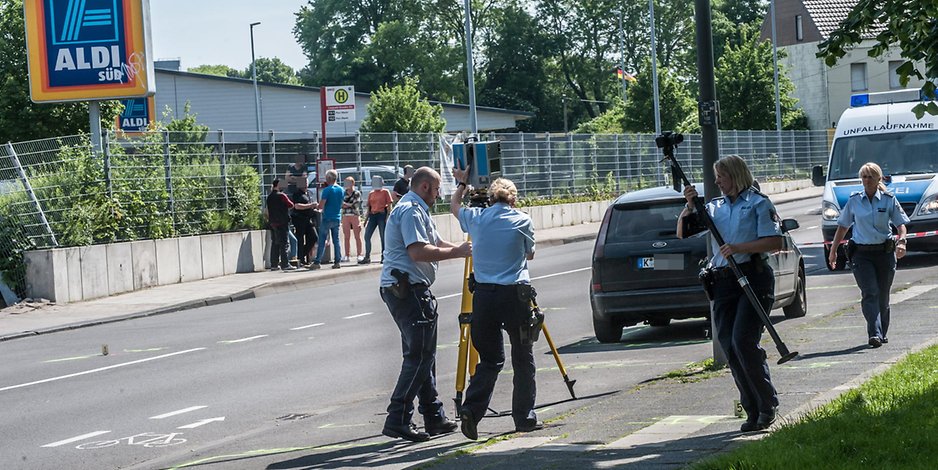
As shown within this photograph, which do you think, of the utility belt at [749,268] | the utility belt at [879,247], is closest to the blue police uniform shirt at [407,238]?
the utility belt at [749,268]

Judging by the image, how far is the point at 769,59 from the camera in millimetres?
68625

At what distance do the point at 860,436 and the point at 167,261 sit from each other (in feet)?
63.1

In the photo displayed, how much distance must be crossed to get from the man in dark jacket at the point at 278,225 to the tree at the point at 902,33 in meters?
18.3

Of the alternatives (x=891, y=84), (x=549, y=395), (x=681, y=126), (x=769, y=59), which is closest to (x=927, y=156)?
(x=549, y=395)

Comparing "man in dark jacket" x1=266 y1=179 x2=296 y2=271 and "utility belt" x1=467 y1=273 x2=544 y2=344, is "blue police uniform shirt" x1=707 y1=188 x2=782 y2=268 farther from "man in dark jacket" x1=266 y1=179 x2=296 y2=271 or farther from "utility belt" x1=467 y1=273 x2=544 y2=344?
"man in dark jacket" x1=266 y1=179 x2=296 y2=271

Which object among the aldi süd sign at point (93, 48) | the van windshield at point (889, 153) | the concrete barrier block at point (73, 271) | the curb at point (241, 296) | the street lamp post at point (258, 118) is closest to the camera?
the curb at point (241, 296)

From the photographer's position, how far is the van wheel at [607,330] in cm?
1425

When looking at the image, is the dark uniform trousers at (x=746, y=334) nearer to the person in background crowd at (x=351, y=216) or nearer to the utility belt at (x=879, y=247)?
the utility belt at (x=879, y=247)

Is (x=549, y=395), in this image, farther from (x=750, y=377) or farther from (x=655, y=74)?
(x=655, y=74)

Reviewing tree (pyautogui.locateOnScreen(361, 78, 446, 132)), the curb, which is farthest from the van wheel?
tree (pyautogui.locateOnScreen(361, 78, 446, 132))

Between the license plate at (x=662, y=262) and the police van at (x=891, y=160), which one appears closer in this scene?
the license plate at (x=662, y=262)

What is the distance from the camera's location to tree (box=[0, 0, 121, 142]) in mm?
36969

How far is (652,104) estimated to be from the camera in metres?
58.0

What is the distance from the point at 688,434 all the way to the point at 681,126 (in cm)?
5073
